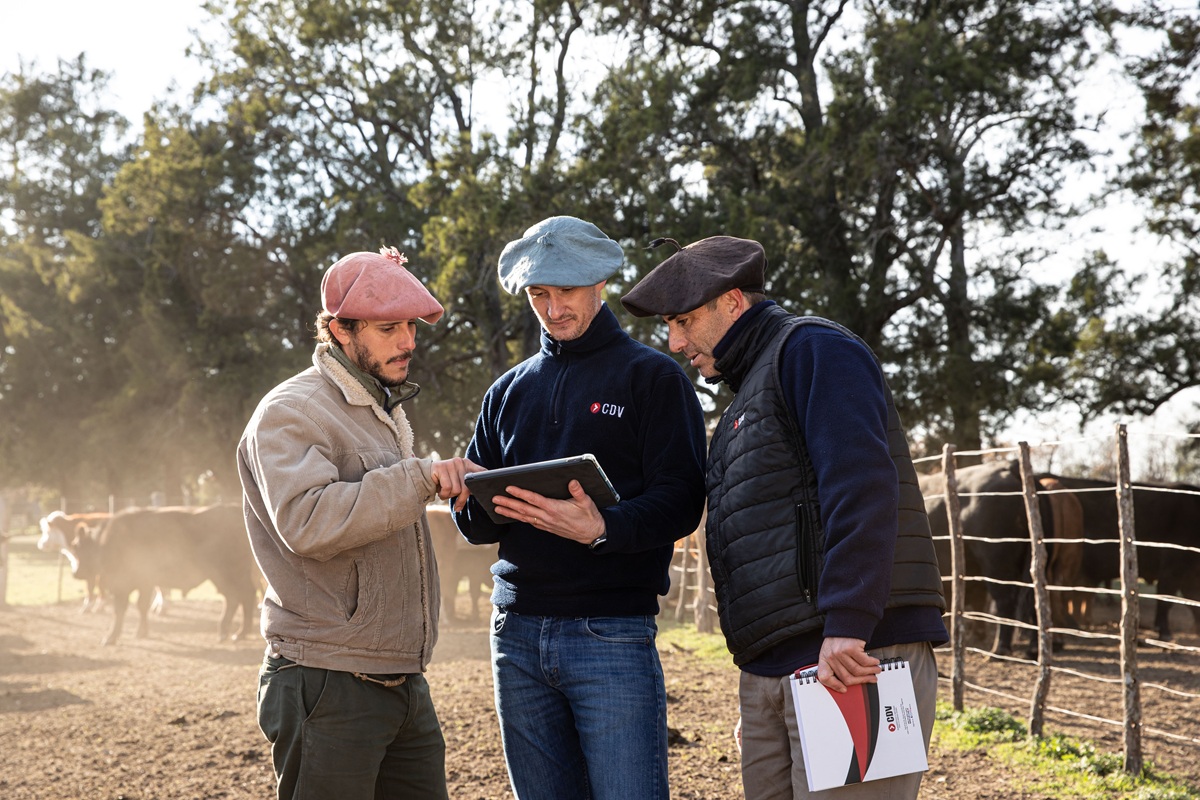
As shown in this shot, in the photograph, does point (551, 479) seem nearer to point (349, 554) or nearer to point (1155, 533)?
point (349, 554)

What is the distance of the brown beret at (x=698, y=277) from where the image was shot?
241 cm

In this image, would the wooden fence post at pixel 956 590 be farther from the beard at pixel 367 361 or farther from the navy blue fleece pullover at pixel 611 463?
the beard at pixel 367 361

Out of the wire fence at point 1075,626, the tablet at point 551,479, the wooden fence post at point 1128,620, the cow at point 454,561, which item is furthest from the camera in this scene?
the cow at point 454,561

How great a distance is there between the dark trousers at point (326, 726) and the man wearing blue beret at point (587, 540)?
296 millimetres

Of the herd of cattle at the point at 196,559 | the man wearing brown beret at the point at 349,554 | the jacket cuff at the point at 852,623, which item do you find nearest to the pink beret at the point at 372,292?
the man wearing brown beret at the point at 349,554

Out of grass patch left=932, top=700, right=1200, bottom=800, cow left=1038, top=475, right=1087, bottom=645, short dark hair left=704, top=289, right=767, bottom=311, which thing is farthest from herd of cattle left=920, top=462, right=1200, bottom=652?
short dark hair left=704, top=289, right=767, bottom=311

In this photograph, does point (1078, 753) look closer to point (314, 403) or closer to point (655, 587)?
point (655, 587)

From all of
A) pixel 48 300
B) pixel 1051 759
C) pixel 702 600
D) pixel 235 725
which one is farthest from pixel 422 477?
pixel 48 300

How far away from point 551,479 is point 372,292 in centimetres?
71

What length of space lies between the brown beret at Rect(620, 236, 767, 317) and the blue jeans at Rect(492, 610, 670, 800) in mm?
748

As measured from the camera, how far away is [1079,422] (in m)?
16.5

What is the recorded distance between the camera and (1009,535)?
31.8 feet

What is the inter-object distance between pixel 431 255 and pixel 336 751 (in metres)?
15.8

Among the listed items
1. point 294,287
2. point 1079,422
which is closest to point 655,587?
point 1079,422
